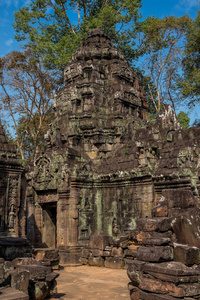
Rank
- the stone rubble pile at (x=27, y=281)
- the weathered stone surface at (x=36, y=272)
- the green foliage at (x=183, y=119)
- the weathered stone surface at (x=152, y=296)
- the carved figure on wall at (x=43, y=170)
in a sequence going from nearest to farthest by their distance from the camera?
the weathered stone surface at (x=152, y=296)
the stone rubble pile at (x=27, y=281)
the weathered stone surface at (x=36, y=272)
the carved figure on wall at (x=43, y=170)
the green foliage at (x=183, y=119)

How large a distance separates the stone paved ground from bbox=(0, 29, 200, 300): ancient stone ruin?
573mm

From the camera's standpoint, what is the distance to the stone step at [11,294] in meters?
4.78

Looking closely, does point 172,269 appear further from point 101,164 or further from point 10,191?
Result: point 101,164

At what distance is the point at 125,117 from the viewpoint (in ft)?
48.5

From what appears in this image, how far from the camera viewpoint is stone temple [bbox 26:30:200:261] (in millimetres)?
11281

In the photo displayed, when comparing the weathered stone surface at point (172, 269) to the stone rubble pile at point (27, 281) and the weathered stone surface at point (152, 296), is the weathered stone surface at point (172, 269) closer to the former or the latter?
the weathered stone surface at point (152, 296)

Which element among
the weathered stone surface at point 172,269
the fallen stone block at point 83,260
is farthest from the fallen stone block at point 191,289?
the fallen stone block at point 83,260

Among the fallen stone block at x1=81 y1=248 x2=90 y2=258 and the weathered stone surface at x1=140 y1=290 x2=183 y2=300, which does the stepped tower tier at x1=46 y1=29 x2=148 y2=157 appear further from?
the weathered stone surface at x1=140 y1=290 x2=183 y2=300

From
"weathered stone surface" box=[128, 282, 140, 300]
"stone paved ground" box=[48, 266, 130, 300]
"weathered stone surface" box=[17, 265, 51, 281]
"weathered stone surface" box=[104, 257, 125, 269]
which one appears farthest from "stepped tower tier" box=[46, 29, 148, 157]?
"weathered stone surface" box=[128, 282, 140, 300]

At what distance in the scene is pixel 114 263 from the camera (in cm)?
1008

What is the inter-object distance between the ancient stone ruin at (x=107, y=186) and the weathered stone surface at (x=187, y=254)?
16 mm

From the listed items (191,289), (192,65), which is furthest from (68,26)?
(191,289)

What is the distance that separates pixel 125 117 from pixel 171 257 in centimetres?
980

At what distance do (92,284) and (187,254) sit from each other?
318 cm
